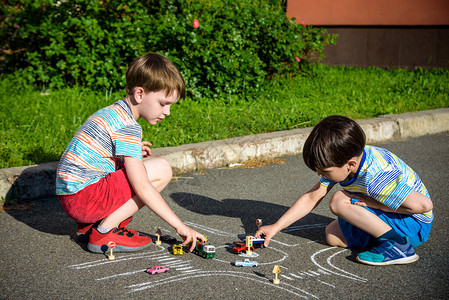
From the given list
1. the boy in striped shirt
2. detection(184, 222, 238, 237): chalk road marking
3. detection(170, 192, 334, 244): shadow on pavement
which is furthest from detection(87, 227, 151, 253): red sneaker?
detection(170, 192, 334, 244): shadow on pavement

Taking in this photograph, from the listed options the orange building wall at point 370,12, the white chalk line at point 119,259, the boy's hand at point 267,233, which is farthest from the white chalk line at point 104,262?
the orange building wall at point 370,12

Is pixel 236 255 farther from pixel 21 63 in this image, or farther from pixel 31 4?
pixel 21 63

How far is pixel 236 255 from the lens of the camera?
9.62 ft

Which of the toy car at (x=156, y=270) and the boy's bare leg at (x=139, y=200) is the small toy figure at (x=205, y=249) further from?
the boy's bare leg at (x=139, y=200)

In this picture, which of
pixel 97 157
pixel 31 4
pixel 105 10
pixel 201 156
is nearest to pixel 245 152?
pixel 201 156

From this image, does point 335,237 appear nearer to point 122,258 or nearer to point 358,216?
point 358,216

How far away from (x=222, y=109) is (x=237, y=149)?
1467mm

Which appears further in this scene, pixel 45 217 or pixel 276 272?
pixel 45 217

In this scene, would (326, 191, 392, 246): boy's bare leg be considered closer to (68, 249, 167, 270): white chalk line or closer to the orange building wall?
(68, 249, 167, 270): white chalk line

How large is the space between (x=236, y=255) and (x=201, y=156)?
1.93m

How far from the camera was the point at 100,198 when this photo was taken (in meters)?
2.92

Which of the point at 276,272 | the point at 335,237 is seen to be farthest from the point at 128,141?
the point at 335,237

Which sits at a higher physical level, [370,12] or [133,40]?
[370,12]

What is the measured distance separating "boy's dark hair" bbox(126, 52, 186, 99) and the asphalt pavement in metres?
0.95
